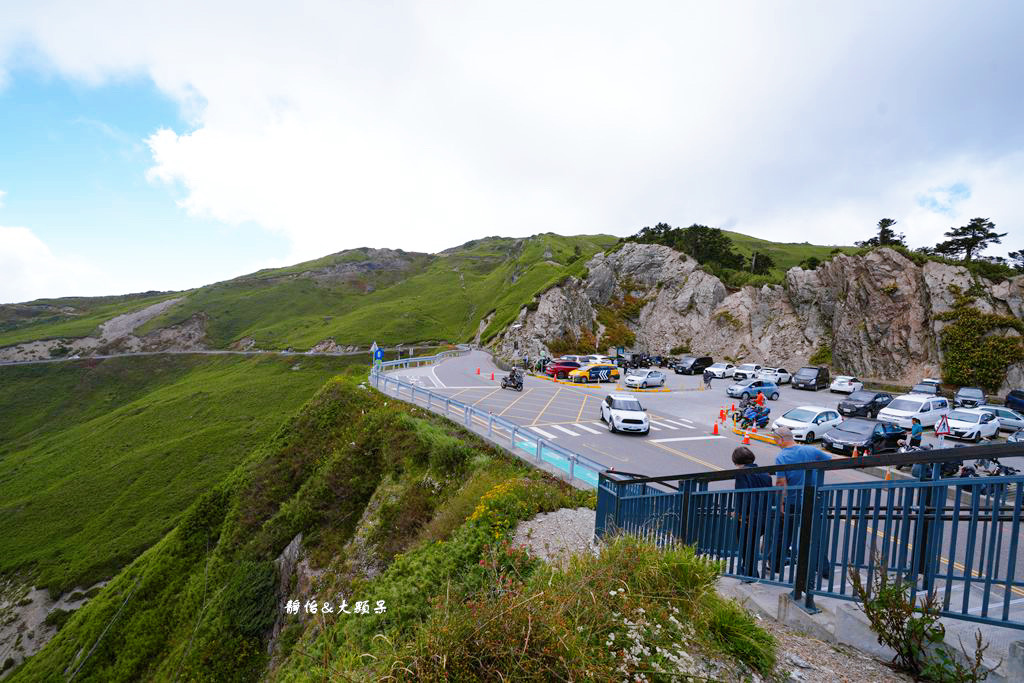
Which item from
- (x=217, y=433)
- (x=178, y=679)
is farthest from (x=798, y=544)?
(x=217, y=433)

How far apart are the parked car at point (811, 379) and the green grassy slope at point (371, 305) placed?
3461cm

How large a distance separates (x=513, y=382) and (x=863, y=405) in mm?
21424

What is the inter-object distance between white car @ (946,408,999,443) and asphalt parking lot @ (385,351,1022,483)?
1.03 meters

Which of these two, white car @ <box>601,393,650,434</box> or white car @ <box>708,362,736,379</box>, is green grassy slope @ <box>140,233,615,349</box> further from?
white car @ <box>601,393,650,434</box>

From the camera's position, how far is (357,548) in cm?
1334

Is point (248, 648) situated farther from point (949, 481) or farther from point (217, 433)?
Result: point (217, 433)

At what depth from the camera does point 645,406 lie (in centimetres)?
2670

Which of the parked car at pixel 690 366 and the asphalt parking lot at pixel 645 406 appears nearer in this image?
the asphalt parking lot at pixel 645 406

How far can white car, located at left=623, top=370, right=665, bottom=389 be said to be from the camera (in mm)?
34344

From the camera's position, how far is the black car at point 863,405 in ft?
81.3

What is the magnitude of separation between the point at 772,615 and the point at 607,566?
1.62 metres

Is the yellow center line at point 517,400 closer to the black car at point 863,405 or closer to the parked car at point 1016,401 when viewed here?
the black car at point 863,405

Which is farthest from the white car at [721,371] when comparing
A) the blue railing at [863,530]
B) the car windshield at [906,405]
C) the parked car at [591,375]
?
the blue railing at [863,530]

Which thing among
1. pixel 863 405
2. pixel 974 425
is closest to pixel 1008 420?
pixel 974 425
